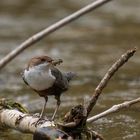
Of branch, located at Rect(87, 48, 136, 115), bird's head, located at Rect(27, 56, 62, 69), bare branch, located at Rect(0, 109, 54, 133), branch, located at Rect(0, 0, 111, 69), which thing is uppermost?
branch, located at Rect(0, 0, 111, 69)

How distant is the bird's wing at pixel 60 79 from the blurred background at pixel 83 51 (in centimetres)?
67

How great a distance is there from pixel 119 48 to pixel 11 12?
141 inches

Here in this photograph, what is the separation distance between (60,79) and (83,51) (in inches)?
204

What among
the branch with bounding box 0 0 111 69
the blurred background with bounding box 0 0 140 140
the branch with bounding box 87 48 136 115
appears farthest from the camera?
the blurred background with bounding box 0 0 140 140

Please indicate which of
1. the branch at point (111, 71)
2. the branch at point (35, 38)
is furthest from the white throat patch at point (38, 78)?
the branch at point (111, 71)

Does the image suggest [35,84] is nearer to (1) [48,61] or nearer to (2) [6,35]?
(1) [48,61]

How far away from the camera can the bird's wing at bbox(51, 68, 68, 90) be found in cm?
435

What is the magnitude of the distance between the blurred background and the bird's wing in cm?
67

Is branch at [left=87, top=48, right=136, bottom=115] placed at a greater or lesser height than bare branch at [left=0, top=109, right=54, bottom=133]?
greater

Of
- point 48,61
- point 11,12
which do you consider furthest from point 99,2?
point 11,12

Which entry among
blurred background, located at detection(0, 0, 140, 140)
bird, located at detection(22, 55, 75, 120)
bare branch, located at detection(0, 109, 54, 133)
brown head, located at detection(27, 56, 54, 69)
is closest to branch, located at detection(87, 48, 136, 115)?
bare branch, located at detection(0, 109, 54, 133)

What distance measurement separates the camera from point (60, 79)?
14.5 feet

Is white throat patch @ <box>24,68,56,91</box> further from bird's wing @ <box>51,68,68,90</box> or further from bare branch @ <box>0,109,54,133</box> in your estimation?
bare branch @ <box>0,109,54,133</box>

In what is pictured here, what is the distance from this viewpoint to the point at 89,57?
920 centimetres
